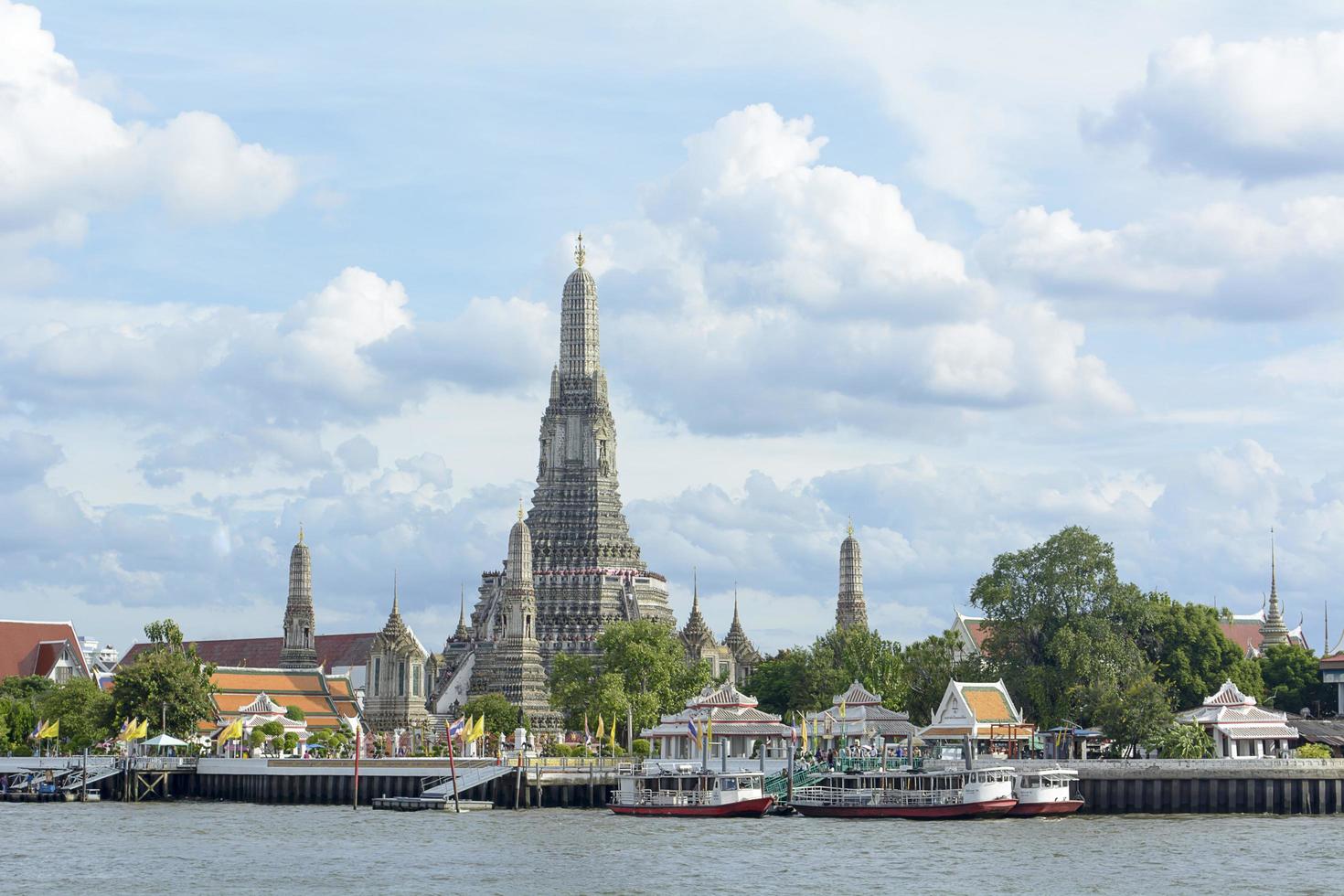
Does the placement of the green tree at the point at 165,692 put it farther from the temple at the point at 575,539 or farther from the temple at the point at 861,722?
the temple at the point at 575,539

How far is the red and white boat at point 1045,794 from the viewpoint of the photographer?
86.2 m

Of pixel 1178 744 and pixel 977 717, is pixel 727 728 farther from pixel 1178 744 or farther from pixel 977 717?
pixel 1178 744

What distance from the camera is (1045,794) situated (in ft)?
284

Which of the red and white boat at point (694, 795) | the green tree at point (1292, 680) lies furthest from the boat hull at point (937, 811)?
the green tree at point (1292, 680)

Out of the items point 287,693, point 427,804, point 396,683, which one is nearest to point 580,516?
point 396,683

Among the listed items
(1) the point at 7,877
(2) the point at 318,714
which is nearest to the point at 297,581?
(2) the point at 318,714

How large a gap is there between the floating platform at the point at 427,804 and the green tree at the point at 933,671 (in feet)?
86.7

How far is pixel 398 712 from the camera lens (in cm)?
14788

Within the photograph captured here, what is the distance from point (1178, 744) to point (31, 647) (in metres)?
90.0

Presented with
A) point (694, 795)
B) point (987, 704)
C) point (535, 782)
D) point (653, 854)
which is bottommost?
point (653, 854)

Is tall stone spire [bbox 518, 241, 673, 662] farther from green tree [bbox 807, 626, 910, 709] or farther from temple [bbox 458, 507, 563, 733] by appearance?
green tree [bbox 807, 626, 910, 709]

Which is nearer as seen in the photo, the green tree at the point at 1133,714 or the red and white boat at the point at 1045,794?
the red and white boat at the point at 1045,794

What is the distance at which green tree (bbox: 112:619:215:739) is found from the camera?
10969 centimetres

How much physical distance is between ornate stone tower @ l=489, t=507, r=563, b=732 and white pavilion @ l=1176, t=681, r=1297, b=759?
4995cm
